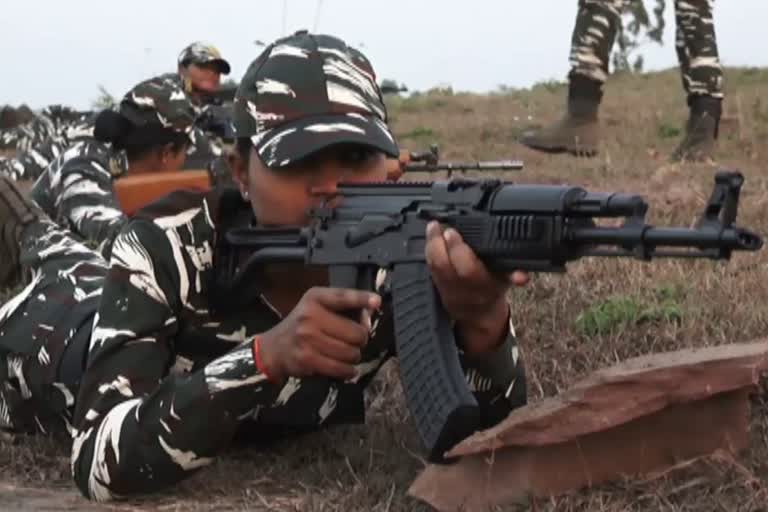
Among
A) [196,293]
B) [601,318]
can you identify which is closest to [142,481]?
[196,293]

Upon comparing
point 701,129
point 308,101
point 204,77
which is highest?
point 308,101

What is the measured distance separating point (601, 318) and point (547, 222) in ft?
6.33

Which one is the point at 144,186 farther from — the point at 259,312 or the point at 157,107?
the point at 259,312

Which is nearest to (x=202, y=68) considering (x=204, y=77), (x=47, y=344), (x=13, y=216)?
(x=204, y=77)

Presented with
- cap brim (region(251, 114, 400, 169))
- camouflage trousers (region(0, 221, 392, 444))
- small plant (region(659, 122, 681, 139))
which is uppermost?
cap brim (region(251, 114, 400, 169))

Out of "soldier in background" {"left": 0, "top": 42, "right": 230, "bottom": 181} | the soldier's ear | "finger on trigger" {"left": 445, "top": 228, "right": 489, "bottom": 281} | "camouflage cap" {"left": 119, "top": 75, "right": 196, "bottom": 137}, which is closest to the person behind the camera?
"finger on trigger" {"left": 445, "top": 228, "right": 489, "bottom": 281}

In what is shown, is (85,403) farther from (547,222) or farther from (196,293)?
(547,222)

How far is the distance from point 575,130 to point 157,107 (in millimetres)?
3205

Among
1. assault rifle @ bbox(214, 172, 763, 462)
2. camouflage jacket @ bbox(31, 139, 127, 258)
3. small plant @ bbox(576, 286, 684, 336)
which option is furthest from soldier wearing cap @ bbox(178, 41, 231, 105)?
assault rifle @ bbox(214, 172, 763, 462)

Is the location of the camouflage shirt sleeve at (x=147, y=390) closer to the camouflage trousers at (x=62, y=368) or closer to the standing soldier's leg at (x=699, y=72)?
the camouflage trousers at (x=62, y=368)

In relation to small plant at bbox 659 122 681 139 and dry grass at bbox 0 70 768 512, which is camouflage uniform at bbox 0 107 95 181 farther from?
small plant at bbox 659 122 681 139

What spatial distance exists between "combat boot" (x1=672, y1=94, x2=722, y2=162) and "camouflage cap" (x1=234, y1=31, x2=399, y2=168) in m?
5.69

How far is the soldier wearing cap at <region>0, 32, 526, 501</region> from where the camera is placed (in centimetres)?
271

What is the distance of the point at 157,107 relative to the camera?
22.1 feet
